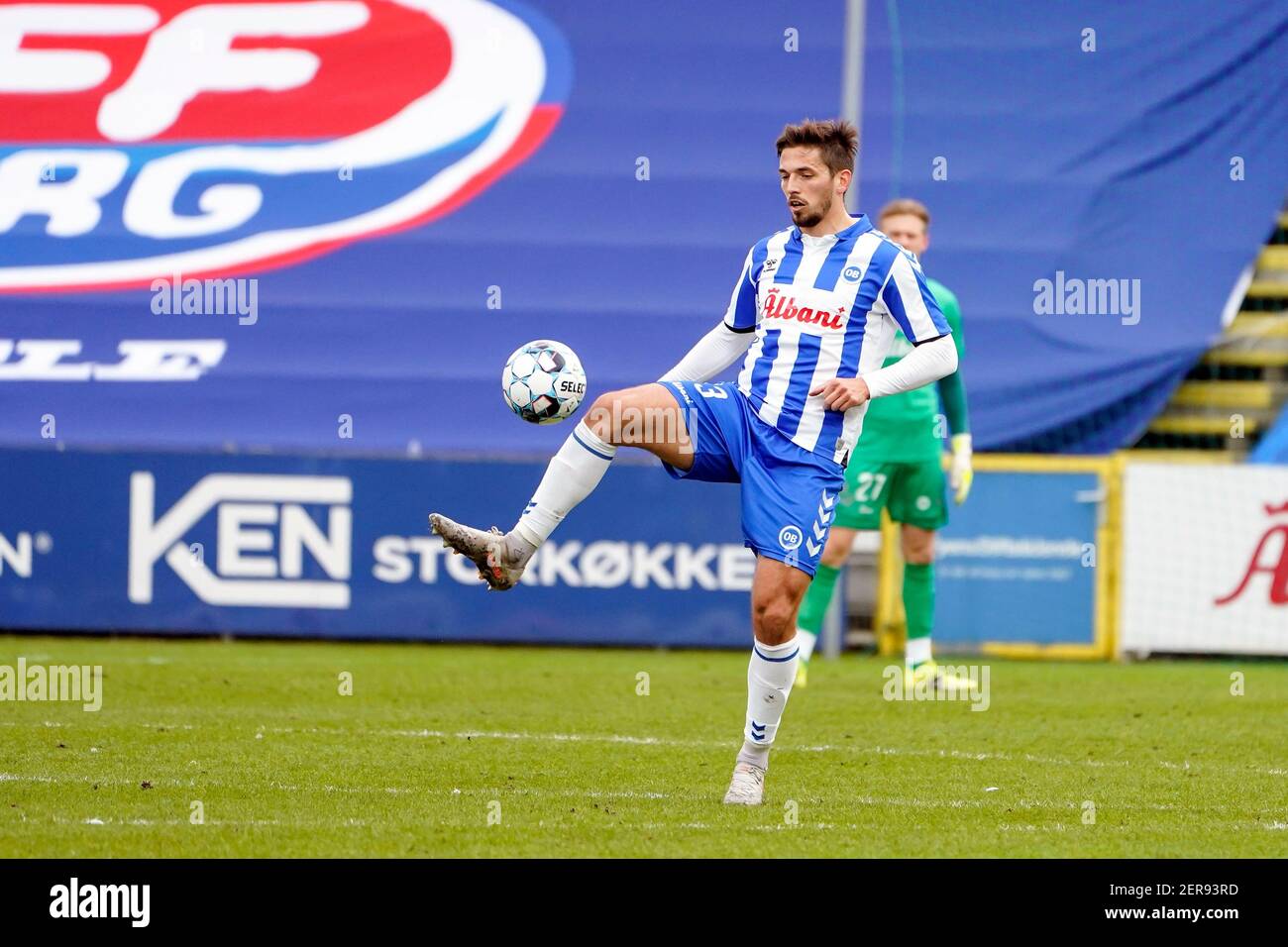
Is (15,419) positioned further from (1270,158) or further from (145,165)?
(1270,158)

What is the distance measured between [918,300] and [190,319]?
27.7 feet

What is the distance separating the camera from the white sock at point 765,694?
19.8ft

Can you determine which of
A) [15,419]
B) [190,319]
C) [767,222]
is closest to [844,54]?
[767,222]

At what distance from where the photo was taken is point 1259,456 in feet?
43.0

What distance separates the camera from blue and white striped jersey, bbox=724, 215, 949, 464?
6.02 metres

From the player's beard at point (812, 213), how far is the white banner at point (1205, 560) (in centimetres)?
621

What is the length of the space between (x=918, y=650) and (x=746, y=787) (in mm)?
3792

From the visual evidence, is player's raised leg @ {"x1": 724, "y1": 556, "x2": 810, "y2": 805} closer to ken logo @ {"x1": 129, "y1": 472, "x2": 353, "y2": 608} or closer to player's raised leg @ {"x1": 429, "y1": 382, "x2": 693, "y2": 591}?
player's raised leg @ {"x1": 429, "y1": 382, "x2": 693, "y2": 591}

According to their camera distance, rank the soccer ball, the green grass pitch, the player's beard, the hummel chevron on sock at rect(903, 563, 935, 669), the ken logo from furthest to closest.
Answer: the ken logo
the hummel chevron on sock at rect(903, 563, 935, 669)
the player's beard
the soccer ball
the green grass pitch

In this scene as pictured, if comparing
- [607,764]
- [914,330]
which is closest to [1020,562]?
[607,764]

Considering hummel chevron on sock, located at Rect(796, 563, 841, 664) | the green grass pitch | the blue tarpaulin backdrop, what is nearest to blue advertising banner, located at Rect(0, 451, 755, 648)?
the green grass pitch

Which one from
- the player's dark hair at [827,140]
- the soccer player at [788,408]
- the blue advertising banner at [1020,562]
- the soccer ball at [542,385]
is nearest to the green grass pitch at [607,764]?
the soccer player at [788,408]

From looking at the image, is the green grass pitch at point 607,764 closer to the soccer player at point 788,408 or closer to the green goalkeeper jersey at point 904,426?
the soccer player at point 788,408

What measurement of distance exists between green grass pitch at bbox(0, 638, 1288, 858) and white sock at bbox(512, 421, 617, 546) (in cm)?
85
